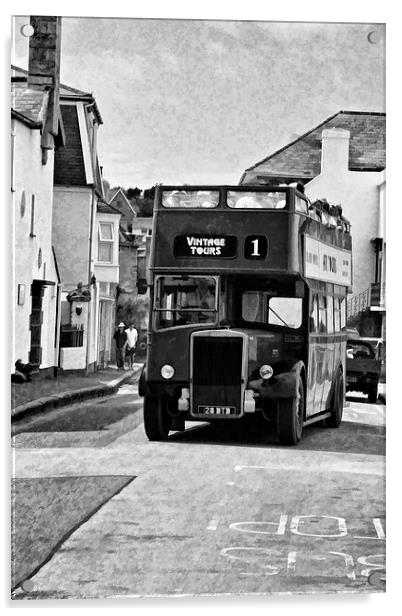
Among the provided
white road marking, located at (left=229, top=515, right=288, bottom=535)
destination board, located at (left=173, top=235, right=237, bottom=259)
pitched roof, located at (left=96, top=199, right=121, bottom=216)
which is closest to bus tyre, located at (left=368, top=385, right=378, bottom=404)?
white road marking, located at (left=229, top=515, right=288, bottom=535)

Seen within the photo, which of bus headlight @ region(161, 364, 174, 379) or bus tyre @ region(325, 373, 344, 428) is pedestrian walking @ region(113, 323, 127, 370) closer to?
bus headlight @ region(161, 364, 174, 379)

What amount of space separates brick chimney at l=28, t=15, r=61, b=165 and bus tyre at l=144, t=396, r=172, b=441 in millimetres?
1388

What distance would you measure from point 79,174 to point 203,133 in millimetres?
692

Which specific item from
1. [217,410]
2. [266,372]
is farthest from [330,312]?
[217,410]

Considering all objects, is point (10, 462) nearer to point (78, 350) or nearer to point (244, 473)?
point (78, 350)

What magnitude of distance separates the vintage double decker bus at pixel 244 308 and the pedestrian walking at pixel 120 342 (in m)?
0.14

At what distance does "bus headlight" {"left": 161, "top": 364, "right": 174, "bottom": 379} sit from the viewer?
7.06 meters

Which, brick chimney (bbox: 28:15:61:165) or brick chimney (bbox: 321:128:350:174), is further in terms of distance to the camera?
brick chimney (bbox: 321:128:350:174)

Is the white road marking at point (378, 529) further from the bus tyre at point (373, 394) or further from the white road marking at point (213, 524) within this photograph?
the white road marking at point (213, 524)

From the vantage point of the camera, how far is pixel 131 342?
6.99m

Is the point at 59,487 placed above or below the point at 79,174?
below

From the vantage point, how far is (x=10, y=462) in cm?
681
